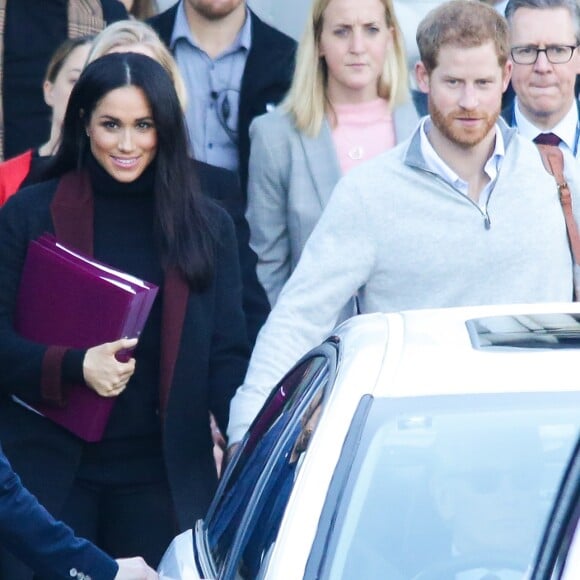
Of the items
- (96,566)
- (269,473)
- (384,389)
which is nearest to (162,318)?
(96,566)

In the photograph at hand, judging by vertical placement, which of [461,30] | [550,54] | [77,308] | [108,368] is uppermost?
[461,30]

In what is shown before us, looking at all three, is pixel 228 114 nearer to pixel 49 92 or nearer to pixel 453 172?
pixel 49 92

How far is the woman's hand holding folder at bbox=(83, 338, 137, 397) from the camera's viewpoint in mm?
4512

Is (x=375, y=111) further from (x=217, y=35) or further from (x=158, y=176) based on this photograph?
(x=158, y=176)

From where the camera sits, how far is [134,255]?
15.6ft

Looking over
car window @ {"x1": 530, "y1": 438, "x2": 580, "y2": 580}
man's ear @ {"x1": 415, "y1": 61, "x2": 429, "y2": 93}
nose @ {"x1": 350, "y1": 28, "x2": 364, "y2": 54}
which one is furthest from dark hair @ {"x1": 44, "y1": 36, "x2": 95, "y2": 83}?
car window @ {"x1": 530, "y1": 438, "x2": 580, "y2": 580}

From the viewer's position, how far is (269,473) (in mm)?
3355

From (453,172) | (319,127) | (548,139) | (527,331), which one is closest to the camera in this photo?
(527,331)

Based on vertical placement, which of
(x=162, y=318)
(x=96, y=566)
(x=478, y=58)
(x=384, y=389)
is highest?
(x=478, y=58)

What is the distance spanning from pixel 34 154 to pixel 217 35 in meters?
1.17

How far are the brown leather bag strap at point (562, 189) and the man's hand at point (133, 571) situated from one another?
1.67m

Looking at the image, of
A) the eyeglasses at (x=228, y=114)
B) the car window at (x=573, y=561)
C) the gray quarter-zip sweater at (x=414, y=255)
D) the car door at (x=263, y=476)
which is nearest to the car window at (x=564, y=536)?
the car window at (x=573, y=561)

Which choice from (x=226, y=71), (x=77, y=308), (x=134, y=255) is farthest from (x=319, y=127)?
(x=77, y=308)

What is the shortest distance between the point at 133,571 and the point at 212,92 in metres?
3.04
